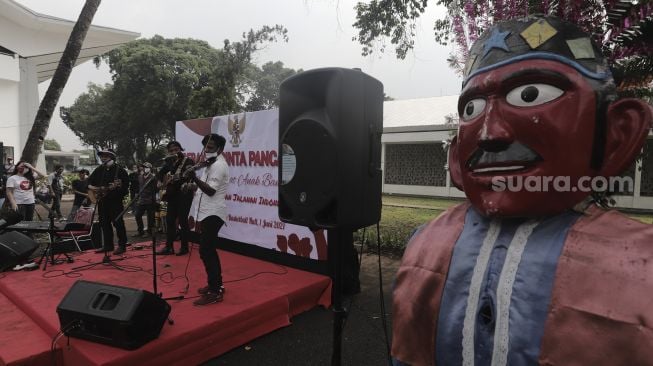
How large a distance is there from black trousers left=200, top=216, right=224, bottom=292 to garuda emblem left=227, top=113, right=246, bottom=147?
2.31 metres

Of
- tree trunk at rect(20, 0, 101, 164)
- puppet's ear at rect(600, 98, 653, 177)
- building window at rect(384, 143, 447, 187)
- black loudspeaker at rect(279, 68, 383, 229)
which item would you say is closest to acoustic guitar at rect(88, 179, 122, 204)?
tree trunk at rect(20, 0, 101, 164)

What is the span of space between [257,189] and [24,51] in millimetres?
17890

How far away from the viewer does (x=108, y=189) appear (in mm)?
5383

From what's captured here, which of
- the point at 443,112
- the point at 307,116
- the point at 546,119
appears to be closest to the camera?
the point at 546,119

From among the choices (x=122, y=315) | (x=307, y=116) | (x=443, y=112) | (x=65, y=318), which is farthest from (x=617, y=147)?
(x=443, y=112)

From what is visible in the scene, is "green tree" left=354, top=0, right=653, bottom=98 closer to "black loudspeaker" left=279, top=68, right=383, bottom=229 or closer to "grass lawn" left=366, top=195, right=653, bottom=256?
"black loudspeaker" left=279, top=68, right=383, bottom=229

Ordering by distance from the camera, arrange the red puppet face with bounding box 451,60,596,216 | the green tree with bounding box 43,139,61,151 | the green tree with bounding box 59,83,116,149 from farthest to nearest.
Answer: the green tree with bounding box 43,139,61,151 → the green tree with bounding box 59,83,116,149 → the red puppet face with bounding box 451,60,596,216

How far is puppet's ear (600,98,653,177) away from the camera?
107 centimetres

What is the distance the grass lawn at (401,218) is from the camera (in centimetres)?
707

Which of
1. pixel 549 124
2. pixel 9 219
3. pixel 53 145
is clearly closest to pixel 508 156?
pixel 549 124

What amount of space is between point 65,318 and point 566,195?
3.32 metres

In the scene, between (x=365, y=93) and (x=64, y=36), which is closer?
(x=365, y=93)

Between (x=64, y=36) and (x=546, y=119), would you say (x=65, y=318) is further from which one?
(x=64, y=36)

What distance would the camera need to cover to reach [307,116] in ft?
6.19
